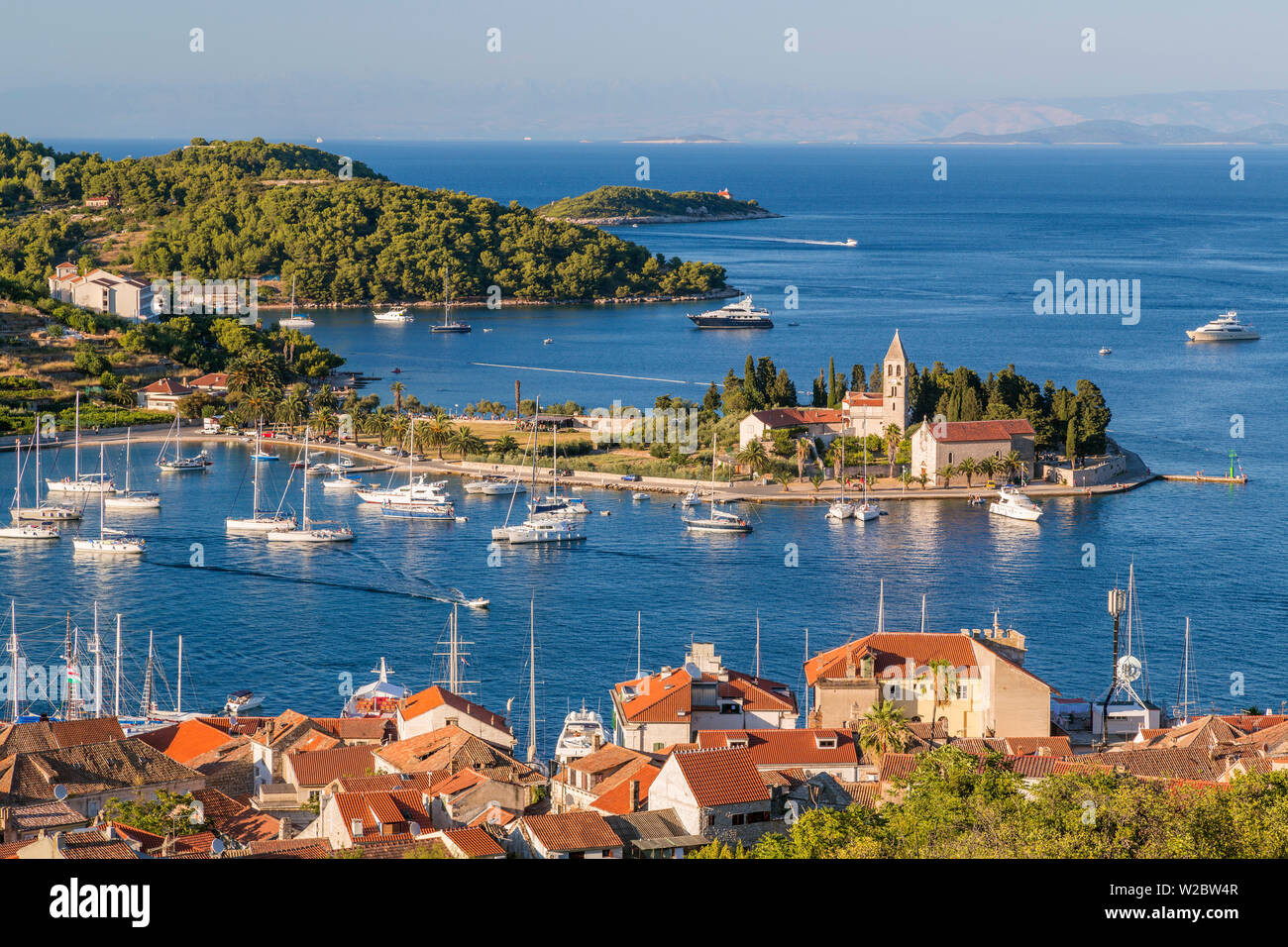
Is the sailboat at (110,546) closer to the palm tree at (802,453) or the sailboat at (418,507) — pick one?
the sailboat at (418,507)

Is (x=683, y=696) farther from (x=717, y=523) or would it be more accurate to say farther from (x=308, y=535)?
(x=308, y=535)

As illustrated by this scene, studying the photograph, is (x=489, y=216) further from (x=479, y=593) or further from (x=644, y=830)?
(x=644, y=830)

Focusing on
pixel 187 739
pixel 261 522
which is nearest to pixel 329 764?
pixel 187 739

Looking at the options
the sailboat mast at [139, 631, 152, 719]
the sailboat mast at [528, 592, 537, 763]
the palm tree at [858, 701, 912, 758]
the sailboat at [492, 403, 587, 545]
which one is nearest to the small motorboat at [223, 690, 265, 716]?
the sailboat mast at [139, 631, 152, 719]

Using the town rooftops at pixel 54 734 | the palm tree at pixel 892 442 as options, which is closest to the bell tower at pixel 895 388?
the palm tree at pixel 892 442

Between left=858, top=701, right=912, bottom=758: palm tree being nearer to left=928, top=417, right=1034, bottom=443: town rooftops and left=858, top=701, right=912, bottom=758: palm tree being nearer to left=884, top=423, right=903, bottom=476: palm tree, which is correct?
left=928, top=417, right=1034, bottom=443: town rooftops
